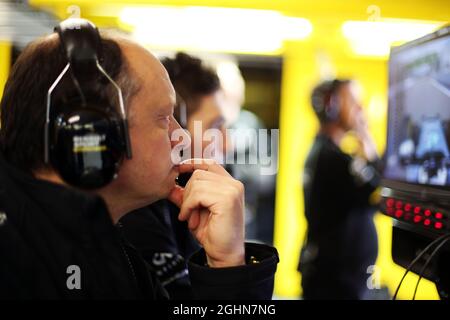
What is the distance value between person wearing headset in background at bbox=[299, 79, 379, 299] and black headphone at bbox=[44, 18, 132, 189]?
4.87ft

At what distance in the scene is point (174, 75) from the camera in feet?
4.10

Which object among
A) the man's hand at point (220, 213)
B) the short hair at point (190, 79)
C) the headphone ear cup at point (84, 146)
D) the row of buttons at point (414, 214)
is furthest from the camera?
the short hair at point (190, 79)

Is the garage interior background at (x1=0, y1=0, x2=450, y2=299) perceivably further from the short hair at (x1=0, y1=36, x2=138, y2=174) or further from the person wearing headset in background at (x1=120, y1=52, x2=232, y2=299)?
the short hair at (x1=0, y1=36, x2=138, y2=174)

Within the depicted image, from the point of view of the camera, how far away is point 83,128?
70 cm

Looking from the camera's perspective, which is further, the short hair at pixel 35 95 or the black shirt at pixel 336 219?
the black shirt at pixel 336 219

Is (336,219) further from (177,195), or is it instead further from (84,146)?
(84,146)

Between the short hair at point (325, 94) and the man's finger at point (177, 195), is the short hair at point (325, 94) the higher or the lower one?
the higher one

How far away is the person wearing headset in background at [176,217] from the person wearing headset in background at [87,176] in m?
0.15

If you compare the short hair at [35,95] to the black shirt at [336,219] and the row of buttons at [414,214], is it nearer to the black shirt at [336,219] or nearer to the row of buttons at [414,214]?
the row of buttons at [414,214]

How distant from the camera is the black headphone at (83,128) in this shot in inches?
27.6

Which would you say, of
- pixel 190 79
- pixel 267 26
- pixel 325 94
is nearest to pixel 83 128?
pixel 190 79

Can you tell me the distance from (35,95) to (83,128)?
0.11 meters

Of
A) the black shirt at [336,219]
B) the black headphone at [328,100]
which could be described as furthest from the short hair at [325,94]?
the black shirt at [336,219]

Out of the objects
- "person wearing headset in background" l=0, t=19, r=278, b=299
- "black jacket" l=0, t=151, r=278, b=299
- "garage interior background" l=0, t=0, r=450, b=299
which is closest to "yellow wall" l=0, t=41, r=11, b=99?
"garage interior background" l=0, t=0, r=450, b=299
